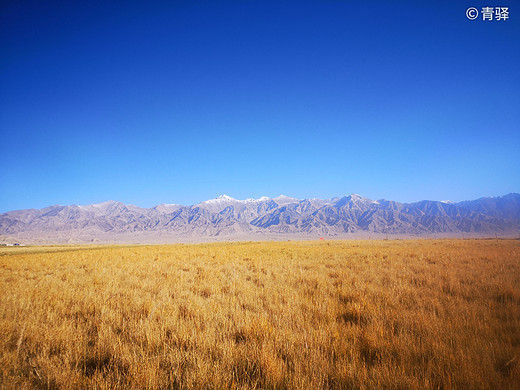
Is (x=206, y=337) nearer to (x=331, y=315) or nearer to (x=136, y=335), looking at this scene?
(x=136, y=335)

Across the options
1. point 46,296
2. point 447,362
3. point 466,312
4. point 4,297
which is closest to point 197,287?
point 46,296

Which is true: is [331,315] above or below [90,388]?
below

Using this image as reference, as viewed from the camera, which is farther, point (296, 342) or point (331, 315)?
point (331, 315)

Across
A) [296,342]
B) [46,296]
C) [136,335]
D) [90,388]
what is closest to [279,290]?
[296,342]

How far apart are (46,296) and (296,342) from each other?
707 cm

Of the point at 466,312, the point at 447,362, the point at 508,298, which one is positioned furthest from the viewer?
the point at 508,298

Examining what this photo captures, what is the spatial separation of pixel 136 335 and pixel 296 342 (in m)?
2.73

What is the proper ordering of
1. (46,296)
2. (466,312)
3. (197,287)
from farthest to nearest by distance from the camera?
(197,287) < (46,296) < (466,312)

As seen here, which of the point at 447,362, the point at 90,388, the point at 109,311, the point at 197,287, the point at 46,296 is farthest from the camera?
the point at 197,287

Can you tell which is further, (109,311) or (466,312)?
(109,311)

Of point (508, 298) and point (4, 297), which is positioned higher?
point (4, 297)

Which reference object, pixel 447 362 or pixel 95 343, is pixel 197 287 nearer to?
pixel 95 343

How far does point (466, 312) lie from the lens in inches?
182

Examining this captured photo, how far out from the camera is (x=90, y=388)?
8.24ft
